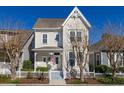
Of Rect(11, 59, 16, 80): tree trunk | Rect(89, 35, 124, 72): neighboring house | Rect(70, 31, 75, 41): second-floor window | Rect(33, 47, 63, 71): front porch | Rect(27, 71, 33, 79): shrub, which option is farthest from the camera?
Rect(33, 47, 63, 71): front porch

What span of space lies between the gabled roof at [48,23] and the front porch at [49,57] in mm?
2489

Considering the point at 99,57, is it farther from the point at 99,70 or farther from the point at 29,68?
the point at 29,68

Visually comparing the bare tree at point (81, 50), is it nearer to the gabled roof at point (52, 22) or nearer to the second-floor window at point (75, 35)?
the second-floor window at point (75, 35)

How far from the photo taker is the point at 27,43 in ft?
108

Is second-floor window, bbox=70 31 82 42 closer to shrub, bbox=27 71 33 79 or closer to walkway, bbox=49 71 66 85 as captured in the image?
walkway, bbox=49 71 66 85

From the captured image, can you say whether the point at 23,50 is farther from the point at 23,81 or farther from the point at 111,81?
the point at 111,81

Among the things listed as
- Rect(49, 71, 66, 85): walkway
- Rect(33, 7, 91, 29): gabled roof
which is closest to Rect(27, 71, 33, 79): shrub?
Rect(49, 71, 66, 85): walkway

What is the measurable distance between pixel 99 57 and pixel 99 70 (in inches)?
158

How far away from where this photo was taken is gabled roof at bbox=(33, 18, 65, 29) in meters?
30.4

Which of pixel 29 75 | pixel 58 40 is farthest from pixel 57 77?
pixel 58 40

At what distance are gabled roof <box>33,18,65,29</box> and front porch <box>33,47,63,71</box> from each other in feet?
8.17

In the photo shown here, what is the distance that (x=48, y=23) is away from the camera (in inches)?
1228
